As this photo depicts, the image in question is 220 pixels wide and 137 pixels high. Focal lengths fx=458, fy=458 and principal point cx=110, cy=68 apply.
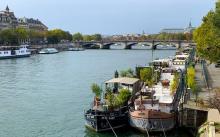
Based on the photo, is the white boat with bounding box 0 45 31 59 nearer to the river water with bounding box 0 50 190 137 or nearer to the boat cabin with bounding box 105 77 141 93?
the river water with bounding box 0 50 190 137

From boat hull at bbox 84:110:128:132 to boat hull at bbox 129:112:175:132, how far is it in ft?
3.40

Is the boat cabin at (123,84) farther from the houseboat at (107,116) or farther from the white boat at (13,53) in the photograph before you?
the white boat at (13,53)

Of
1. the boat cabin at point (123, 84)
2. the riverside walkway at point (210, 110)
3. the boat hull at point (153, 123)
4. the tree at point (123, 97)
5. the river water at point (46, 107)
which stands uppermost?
the boat cabin at point (123, 84)

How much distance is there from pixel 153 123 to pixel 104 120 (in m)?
3.08

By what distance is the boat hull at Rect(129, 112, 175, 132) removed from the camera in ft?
90.2

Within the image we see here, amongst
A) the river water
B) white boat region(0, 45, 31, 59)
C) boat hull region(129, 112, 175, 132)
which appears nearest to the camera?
boat hull region(129, 112, 175, 132)

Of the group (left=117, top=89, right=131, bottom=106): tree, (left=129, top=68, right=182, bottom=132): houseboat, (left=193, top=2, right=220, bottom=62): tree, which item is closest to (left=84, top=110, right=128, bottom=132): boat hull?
(left=129, top=68, right=182, bottom=132): houseboat

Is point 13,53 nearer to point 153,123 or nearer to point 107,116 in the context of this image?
point 107,116

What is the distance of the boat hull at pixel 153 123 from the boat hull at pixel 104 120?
104 centimetres

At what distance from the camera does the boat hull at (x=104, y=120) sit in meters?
28.3

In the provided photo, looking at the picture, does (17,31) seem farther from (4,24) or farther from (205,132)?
(205,132)

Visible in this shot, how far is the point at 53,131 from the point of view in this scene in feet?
96.8

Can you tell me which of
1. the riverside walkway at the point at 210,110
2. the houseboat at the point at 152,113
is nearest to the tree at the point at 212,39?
the riverside walkway at the point at 210,110

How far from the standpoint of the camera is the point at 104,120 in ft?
93.1
